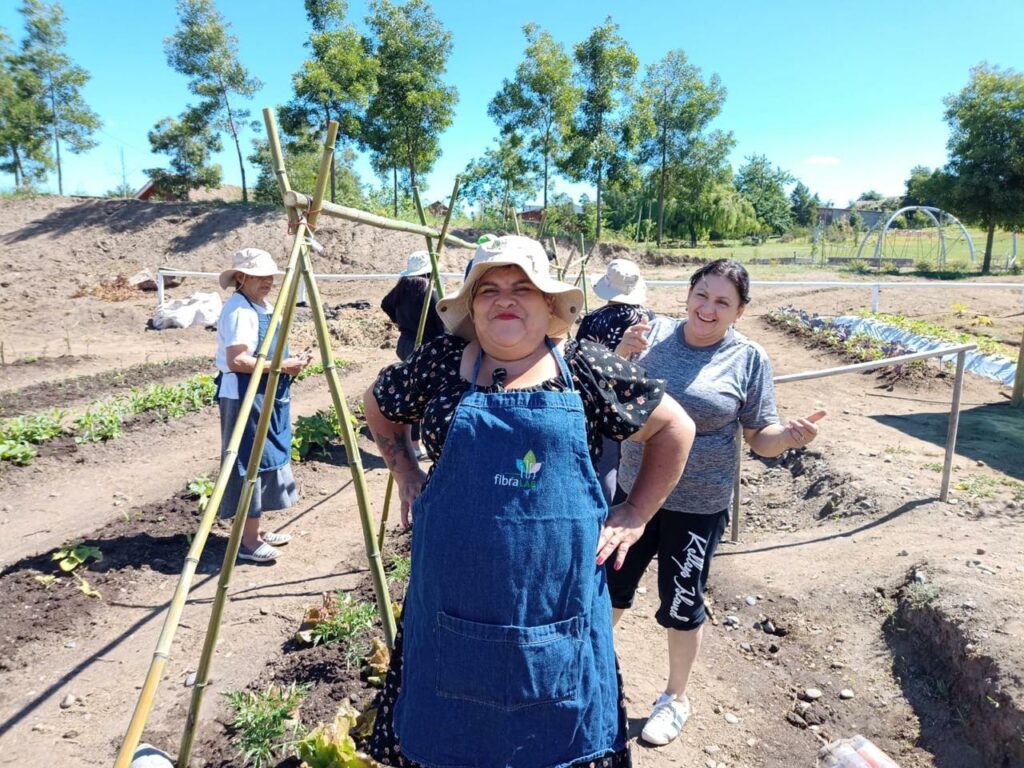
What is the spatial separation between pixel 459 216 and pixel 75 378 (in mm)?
23514

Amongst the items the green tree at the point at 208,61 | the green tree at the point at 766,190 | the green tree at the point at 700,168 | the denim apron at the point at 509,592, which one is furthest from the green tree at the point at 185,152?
the green tree at the point at 766,190

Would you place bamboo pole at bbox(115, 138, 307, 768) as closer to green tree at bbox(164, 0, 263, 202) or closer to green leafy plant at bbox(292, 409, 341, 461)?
green leafy plant at bbox(292, 409, 341, 461)

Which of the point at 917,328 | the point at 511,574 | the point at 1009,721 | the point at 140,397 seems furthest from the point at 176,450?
the point at 917,328

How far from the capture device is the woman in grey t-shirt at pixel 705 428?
2.46 m

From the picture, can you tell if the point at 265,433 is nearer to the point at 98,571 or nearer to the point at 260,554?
the point at 260,554

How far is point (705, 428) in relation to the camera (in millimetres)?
2482

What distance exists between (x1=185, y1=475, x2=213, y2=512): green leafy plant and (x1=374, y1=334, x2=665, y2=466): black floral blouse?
350 cm

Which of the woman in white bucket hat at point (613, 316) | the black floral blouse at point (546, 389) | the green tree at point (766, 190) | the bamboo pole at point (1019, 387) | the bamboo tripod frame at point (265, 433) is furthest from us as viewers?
the green tree at point (766, 190)

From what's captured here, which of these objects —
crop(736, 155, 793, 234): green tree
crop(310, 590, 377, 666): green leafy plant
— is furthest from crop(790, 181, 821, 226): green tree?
crop(310, 590, 377, 666): green leafy plant

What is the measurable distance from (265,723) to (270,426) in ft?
6.11

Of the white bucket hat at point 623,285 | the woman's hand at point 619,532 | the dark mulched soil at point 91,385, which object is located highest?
the white bucket hat at point 623,285

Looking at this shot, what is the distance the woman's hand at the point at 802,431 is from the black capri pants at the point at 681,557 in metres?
0.40

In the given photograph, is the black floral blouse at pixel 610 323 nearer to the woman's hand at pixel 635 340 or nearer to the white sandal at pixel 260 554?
the woman's hand at pixel 635 340

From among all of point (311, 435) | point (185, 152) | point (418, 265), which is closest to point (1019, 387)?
point (418, 265)
